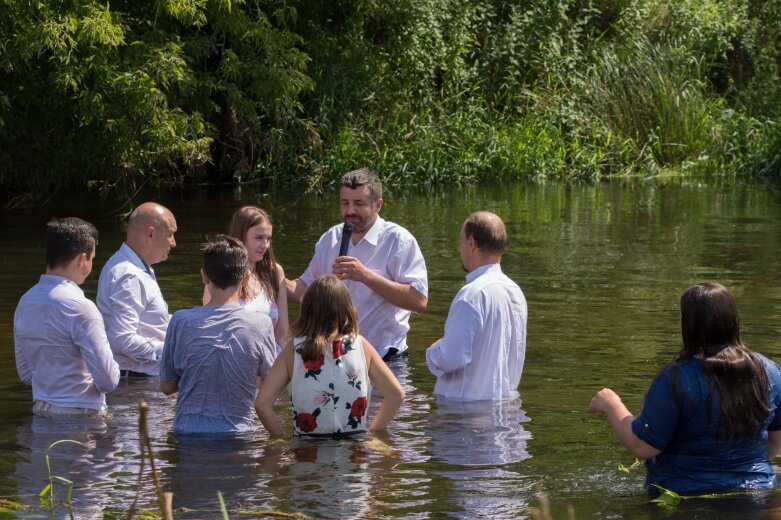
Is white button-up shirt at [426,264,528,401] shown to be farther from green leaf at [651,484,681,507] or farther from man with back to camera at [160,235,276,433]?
green leaf at [651,484,681,507]

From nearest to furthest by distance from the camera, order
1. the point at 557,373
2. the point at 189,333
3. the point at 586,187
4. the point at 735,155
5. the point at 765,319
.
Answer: the point at 189,333 < the point at 557,373 < the point at 765,319 < the point at 586,187 < the point at 735,155

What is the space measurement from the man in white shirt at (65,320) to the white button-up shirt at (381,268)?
6.61 feet

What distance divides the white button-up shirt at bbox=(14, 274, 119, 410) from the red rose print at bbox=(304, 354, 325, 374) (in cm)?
121

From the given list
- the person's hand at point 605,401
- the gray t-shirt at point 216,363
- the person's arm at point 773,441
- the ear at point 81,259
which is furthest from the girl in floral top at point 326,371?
the person's arm at point 773,441

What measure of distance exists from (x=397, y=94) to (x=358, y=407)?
21414mm

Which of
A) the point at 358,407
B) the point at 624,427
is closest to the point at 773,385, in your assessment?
the point at 624,427

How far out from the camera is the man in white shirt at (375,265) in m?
8.77

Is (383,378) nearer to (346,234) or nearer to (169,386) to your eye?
(169,386)

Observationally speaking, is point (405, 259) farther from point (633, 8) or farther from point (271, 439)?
point (633, 8)

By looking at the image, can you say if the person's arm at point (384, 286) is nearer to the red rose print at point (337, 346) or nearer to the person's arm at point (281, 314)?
the person's arm at point (281, 314)

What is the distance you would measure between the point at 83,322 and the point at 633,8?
2483cm

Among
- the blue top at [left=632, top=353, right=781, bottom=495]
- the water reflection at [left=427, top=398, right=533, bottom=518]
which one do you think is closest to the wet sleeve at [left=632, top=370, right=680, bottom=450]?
the blue top at [left=632, top=353, right=781, bottom=495]

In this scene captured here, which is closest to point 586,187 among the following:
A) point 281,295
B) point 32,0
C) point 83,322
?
point 32,0

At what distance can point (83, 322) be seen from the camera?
743 cm
